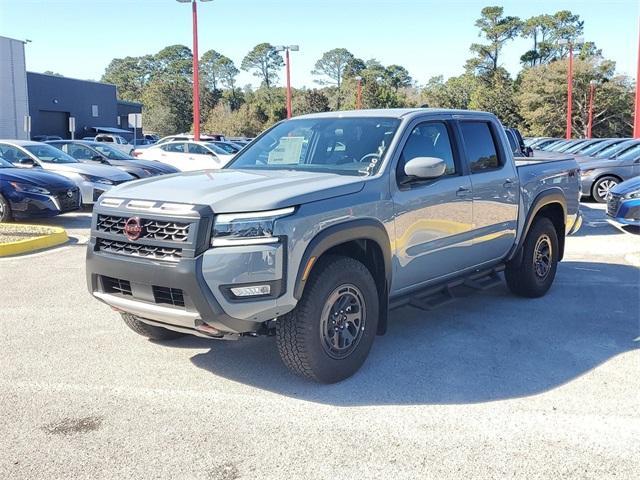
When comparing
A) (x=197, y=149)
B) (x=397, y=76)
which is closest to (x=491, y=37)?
(x=397, y=76)

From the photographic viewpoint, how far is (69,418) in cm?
393

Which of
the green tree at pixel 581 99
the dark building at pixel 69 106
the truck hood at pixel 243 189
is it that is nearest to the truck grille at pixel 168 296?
the truck hood at pixel 243 189

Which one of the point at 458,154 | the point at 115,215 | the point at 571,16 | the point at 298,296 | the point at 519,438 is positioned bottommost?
the point at 519,438

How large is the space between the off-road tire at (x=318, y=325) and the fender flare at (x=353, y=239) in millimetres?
126

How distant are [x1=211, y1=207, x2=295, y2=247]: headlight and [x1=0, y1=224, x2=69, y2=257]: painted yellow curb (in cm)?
615

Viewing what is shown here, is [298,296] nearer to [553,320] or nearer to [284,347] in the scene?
[284,347]

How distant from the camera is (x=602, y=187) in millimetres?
15656

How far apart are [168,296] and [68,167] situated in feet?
35.1

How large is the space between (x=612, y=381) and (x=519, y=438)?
4.19ft

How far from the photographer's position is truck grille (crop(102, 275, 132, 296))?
14.2 ft

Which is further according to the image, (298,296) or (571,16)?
(571,16)

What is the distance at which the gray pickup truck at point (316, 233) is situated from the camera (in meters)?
3.95

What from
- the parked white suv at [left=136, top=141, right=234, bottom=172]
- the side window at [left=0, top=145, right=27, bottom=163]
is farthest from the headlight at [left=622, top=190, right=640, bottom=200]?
the parked white suv at [left=136, top=141, right=234, bottom=172]

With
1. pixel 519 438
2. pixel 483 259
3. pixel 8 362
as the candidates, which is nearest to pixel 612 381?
pixel 519 438
